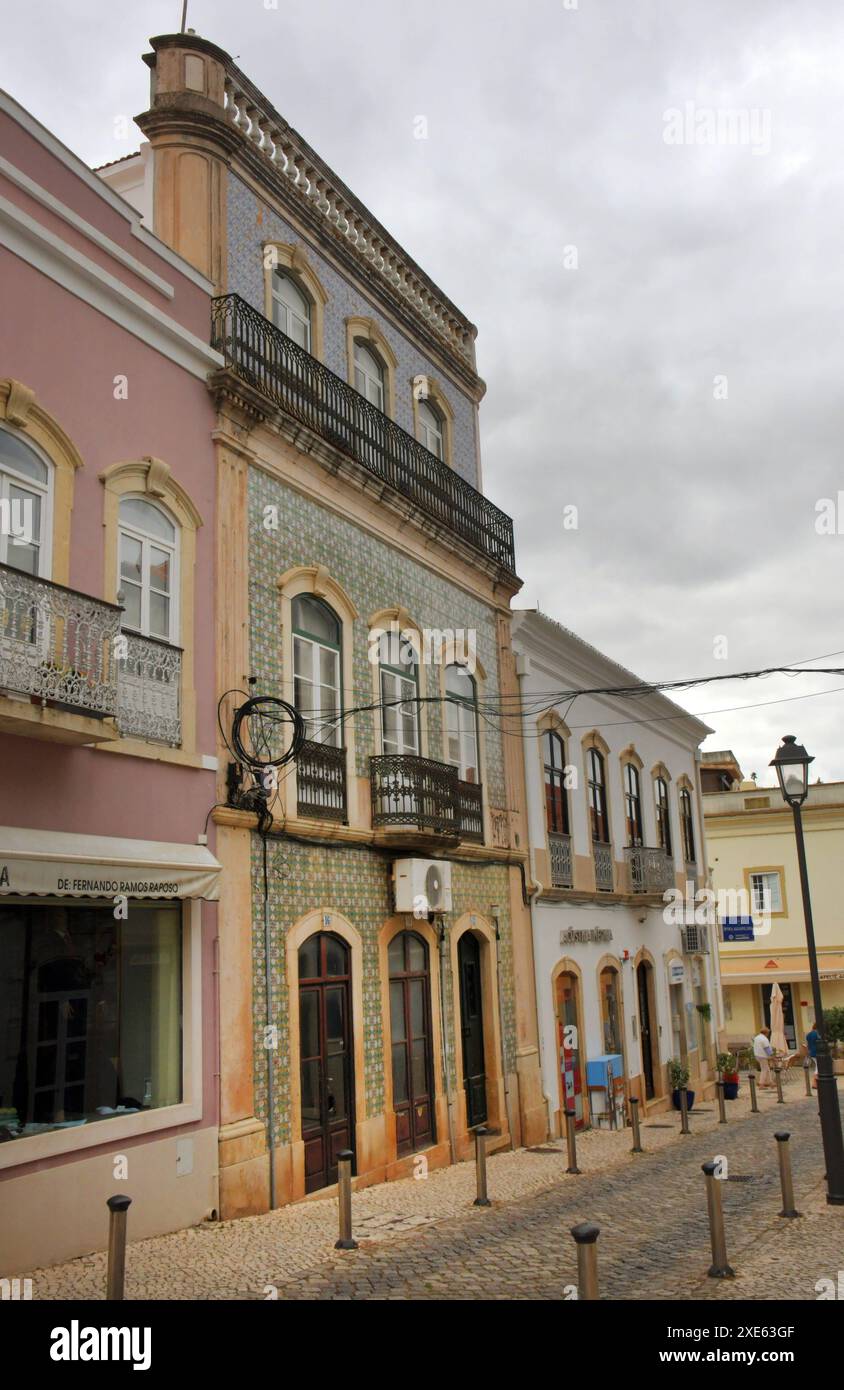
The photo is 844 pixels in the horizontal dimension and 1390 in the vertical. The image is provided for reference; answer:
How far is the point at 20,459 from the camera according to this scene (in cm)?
927

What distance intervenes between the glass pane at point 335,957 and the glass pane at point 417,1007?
167cm

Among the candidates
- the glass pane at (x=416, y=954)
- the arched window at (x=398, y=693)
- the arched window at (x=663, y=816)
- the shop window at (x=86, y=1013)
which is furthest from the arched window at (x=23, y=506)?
the arched window at (x=663, y=816)

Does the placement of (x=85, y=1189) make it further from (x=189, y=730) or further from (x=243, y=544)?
(x=243, y=544)

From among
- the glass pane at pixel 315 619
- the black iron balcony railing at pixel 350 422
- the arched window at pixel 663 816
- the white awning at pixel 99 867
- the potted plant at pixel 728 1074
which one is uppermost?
the black iron balcony railing at pixel 350 422

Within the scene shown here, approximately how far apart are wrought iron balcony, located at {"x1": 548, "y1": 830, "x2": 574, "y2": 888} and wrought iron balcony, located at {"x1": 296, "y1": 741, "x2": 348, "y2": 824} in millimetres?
6750

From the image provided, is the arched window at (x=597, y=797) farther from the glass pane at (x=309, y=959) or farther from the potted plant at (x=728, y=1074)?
the glass pane at (x=309, y=959)

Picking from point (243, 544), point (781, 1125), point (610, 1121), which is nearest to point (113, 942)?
point (243, 544)

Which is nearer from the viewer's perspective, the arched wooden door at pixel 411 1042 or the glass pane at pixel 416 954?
the arched wooden door at pixel 411 1042

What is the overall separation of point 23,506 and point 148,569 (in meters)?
1.55

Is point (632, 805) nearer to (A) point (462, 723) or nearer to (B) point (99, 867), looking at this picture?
(A) point (462, 723)

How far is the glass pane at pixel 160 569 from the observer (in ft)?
34.9

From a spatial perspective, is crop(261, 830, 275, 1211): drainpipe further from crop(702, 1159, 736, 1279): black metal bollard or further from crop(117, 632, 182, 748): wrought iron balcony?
crop(702, 1159, 736, 1279): black metal bollard

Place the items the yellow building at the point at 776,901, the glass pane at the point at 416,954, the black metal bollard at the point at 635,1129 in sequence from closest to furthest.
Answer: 1. the glass pane at the point at 416,954
2. the black metal bollard at the point at 635,1129
3. the yellow building at the point at 776,901

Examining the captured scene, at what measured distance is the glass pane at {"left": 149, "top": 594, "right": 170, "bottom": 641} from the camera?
10.6 metres
